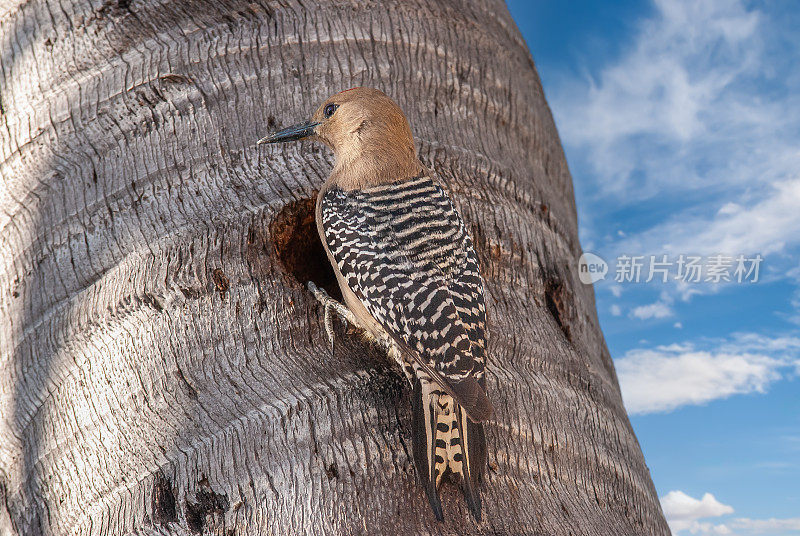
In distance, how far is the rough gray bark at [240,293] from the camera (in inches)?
102

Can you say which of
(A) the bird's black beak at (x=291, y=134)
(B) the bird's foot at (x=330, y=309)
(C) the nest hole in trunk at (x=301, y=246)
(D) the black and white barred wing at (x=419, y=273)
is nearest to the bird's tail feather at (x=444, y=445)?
(D) the black and white barred wing at (x=419, y=273)

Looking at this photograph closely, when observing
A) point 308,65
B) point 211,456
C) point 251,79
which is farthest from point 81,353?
point 308,65

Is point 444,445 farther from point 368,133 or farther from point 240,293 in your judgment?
point 368,133

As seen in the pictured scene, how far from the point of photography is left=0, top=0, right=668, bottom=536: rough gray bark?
2600 mm

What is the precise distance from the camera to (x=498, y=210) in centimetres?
351

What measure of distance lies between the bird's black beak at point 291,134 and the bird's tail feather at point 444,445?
1.33 metres

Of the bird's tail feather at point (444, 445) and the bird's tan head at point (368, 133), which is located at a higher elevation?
the bird's tan head at point (368, 133)

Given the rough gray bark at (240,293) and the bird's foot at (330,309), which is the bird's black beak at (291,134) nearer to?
the rough gray bark at (240,293)

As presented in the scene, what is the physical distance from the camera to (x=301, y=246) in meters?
3.31

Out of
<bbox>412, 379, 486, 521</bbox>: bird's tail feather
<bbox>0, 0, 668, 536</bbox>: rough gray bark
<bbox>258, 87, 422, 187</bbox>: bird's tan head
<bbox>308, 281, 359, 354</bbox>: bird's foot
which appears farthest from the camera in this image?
<bbox>258, 87, 422, 187</bbox>: bird's tan head

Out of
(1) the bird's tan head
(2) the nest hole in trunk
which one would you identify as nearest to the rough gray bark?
(2) the nest hole in trunk

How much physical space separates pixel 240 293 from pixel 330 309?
1.23 ft

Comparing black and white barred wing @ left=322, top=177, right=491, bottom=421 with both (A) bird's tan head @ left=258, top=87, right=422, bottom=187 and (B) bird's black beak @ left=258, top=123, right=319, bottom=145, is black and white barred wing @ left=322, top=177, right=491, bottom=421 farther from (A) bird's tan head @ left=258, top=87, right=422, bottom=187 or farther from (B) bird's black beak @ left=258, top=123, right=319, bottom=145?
(B) bird's black beak @ left=258, top=123, right=319, bottom=145

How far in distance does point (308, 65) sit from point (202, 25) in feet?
1.90
